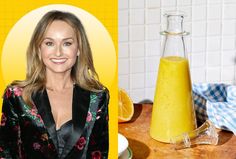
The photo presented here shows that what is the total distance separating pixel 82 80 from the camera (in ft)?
2.15

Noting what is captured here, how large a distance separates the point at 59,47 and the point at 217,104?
27.2 inches

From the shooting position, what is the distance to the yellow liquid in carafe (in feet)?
3.59

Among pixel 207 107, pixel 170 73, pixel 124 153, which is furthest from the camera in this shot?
pixel 207 107

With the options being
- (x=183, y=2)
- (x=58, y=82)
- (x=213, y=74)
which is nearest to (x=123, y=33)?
(x=183, y=2)

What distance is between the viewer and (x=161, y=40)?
1374mm

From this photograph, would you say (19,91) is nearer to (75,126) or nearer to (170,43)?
(75,126)

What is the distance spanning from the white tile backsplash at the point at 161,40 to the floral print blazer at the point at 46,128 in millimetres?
697

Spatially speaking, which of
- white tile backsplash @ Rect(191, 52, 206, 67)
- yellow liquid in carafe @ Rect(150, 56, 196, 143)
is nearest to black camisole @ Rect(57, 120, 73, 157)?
yellow liquid in carafe @ Rect(150, 56, 196, 143)

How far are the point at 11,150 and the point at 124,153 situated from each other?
365mm

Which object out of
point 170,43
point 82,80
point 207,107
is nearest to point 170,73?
point 170,43

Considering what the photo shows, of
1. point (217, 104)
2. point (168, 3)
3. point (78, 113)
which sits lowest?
point (217, 104)

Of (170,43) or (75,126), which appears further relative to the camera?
(170,43)

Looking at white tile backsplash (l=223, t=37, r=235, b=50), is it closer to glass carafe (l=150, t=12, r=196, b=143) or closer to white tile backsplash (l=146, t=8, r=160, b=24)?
white tile backsplash (l=146, t=8, r=160, b=24)

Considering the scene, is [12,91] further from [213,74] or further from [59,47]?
[213,74]
